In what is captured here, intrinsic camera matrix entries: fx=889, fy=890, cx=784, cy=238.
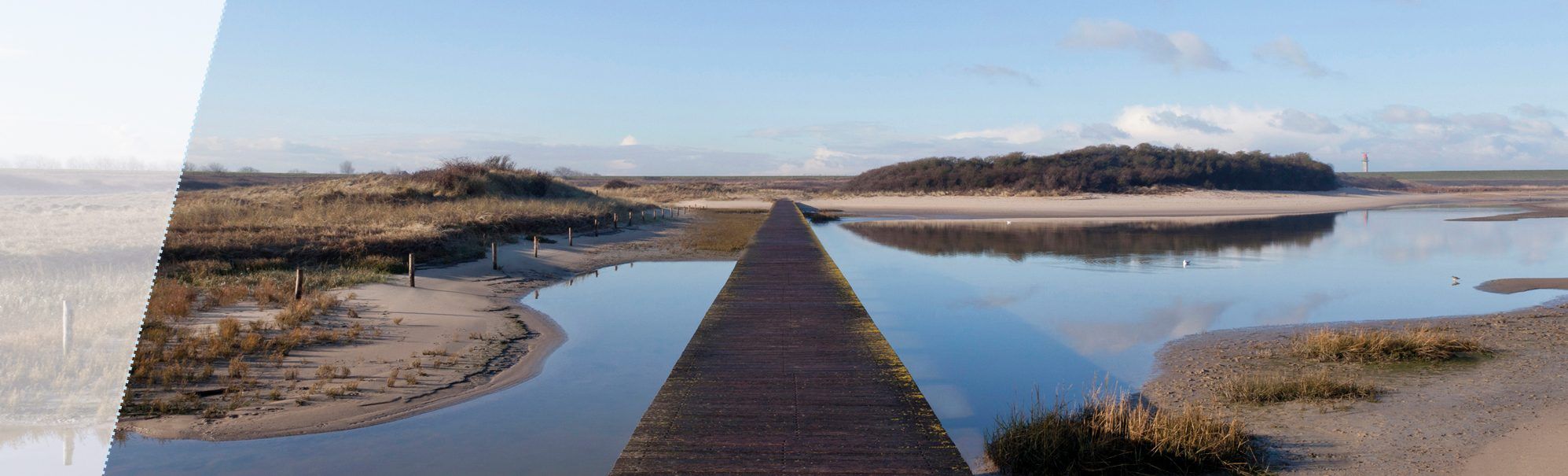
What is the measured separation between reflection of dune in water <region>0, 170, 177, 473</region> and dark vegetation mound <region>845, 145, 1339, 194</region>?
2570 inches

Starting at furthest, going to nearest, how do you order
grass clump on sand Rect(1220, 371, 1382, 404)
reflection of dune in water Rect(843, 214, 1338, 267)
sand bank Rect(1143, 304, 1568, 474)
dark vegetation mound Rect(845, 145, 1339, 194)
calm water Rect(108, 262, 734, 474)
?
dark vegetation mound Rect(845, 145, 1339, 194), reflection of dune in water Rect(843, 214, 1338, 267), grass clump on sand Rect(1220, 371, 1382, 404), calm water Rect(108, 262, 734, 474), sand bank Rect(1143, 304, 1568, 474)

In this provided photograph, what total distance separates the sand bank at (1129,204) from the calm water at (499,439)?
39787 millimetres

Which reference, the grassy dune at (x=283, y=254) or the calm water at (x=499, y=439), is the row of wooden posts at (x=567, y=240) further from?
the calm water at (x=499, y=439)

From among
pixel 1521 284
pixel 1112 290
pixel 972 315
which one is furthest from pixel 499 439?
pixel 1521 284

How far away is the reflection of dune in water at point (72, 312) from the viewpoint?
582cm

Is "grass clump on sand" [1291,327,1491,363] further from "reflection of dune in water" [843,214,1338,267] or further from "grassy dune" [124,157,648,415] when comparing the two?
"reflection of dune in water" [843,214,1338,267]

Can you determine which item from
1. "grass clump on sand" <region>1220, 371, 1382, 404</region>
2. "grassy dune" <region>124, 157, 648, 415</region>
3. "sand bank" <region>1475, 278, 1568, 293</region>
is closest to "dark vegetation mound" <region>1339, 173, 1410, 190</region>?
"sand bank" <region>1475, 278, 1568, 293</region>

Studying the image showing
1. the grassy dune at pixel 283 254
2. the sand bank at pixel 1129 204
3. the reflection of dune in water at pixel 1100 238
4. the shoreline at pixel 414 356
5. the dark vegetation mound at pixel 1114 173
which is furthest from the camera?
the dark vegetation mound at pixel 1114 173

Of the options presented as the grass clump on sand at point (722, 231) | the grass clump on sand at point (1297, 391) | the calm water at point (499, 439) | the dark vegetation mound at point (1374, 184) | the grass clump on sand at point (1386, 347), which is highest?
the dark vegetation mound at point (1374, 184)

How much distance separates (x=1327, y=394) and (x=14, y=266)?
16.4 meters

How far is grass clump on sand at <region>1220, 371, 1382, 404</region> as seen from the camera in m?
8.39

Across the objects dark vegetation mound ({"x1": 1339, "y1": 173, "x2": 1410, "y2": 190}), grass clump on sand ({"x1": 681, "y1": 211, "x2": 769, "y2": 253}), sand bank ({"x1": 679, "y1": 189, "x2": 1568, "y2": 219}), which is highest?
dark vegetation mound ({"x1": 1339, "y1": 173, "x2": 1410, "y2": 190})

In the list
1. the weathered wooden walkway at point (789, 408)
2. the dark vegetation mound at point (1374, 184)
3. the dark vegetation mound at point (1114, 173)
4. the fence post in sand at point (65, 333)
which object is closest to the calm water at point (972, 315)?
the weathered wooden walkway at point (789, 408)

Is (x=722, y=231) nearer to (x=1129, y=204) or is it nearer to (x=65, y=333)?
(x=65, y=333)
